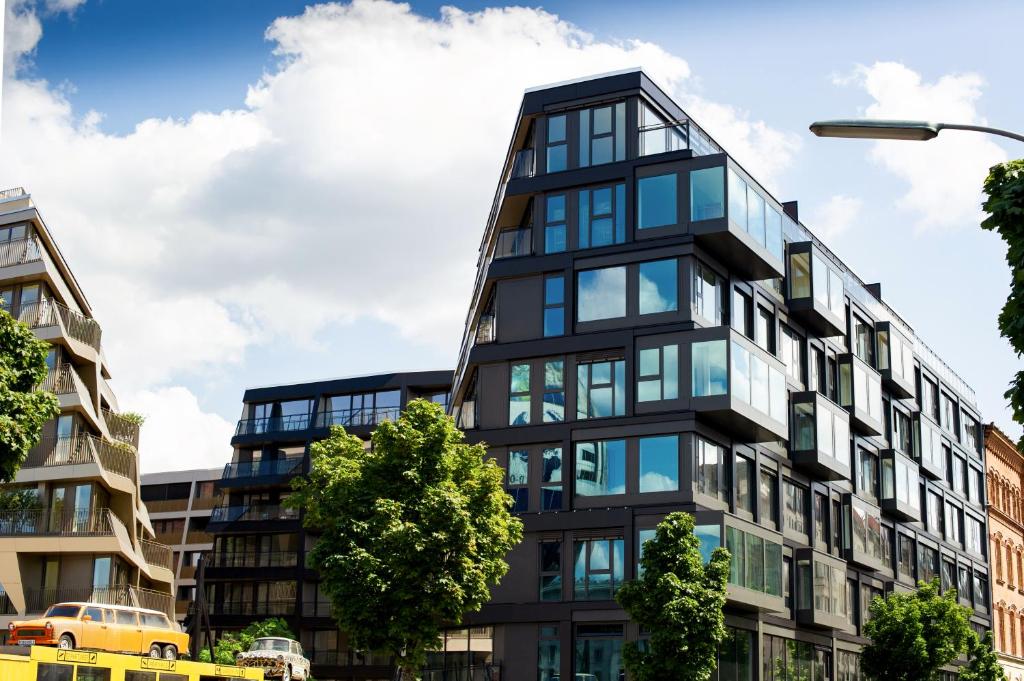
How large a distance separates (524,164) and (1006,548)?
5431 cm

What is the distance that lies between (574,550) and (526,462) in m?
3.95

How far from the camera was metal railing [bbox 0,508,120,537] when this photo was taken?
55.1m

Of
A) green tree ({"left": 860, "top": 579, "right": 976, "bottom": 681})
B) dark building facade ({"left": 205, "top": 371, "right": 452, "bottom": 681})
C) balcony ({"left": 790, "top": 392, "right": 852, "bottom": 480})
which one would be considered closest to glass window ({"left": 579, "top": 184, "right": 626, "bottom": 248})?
balcony ({"left": 790, "top": 392, "right": 852, "bottom": 480})

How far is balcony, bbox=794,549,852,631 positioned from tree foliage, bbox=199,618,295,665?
87.8ft

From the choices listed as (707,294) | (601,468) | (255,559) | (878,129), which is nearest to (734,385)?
(707,294)

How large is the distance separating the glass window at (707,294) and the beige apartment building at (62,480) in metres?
25.3

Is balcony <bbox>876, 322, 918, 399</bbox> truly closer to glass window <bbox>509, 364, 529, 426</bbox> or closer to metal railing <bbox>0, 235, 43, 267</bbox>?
glass window <bbox>509, 364, 529, 426</bbox>

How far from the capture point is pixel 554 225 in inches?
2087

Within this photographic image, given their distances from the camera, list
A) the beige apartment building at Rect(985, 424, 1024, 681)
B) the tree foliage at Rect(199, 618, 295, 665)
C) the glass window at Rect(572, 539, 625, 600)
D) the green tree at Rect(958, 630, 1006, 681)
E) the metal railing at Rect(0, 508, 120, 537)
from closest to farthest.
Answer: the glass window at Rect(572, 539, 625, 600), the metal railing at Rect(0, 508, 120, 537), the green tree at Rect(958, 630, 1006, 681), the tree foliage at Rect(199, 618, 295, 665), the beige apartment building at Rect(985, 424, 1024, 681)

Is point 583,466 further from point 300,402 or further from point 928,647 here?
point 300,402

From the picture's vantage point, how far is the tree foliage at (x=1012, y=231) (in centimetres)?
1969

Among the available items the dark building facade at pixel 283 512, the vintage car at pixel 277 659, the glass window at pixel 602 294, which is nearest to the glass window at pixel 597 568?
the glass window at pixel 602 294

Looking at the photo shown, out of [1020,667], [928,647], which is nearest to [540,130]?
[928,647]

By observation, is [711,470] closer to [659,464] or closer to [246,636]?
[659,464]
